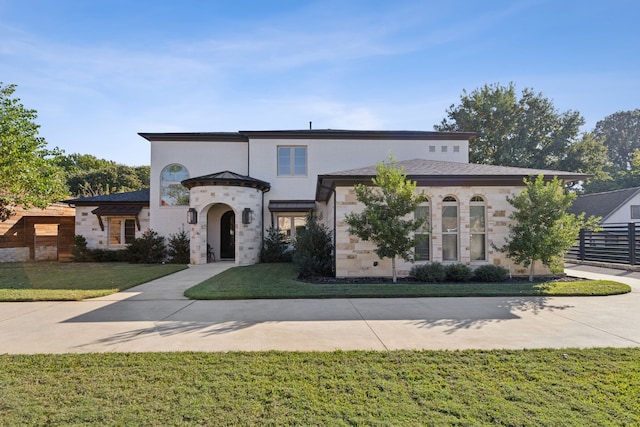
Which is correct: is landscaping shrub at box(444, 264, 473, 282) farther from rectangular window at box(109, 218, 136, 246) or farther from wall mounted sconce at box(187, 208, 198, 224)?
rectangular window at box(109, 218, 136, 246)

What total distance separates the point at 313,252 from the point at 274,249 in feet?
16.1

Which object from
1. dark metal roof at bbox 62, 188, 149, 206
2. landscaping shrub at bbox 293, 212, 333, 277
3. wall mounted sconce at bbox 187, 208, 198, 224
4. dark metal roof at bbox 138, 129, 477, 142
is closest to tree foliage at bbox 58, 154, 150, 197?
dark metal roof at bbox 62, 188, 149, 206

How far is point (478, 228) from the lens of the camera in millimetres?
10664

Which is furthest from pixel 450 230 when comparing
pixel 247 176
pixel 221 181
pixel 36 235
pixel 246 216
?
pixel 36 235

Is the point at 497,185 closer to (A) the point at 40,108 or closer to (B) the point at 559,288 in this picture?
(B) the point at 559,288

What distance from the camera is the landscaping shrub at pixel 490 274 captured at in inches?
387

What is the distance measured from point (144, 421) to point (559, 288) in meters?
9.44

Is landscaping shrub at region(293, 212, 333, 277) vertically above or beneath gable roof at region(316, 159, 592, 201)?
beneath

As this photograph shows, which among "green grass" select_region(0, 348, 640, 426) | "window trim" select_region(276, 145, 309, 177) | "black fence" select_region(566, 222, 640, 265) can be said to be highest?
"window trim" select_region(276, 145, 309, 177)

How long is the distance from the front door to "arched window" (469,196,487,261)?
37.8 feet

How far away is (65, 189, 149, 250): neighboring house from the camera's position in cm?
1717

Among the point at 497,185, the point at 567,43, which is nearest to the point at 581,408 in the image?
the point at 497,185

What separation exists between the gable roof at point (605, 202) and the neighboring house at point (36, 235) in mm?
33497

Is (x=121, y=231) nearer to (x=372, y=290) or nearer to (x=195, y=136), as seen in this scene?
(x=195, y=136)
